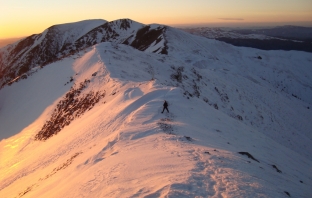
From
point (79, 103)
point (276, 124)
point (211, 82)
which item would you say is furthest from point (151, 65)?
point (276, 124)

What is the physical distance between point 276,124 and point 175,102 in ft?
65.6

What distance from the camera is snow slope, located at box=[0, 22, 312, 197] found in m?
7.64

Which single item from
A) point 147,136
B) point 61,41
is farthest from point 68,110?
point 61,41

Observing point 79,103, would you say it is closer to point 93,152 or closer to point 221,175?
point 93,152

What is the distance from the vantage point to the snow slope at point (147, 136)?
7.64 metres

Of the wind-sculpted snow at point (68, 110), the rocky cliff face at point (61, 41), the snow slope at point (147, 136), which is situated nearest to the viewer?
the snow slope at point (147, 136)

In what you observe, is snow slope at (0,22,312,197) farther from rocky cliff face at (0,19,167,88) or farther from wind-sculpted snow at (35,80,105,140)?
rocky cliff face at (0,19,167,88)

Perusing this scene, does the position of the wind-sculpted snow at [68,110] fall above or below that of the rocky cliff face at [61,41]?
below

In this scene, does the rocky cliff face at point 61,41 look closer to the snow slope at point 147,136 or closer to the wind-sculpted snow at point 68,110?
the snow slope at point 147,136

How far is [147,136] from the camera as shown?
11391 mm

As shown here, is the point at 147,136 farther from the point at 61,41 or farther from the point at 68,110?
the point at 61,41

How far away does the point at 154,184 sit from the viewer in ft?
22.7

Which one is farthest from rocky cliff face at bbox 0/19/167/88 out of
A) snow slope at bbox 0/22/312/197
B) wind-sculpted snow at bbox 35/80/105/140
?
wind-sculpted snow at bbox 35/80/105/140

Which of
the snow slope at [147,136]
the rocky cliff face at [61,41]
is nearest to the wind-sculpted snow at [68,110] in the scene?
the snow slope at [147,136]
